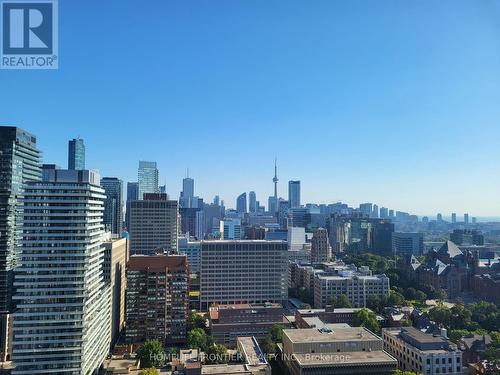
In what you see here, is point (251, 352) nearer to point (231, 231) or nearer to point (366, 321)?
point (366, 321)

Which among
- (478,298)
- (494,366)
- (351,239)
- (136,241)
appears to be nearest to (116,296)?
(136,241)

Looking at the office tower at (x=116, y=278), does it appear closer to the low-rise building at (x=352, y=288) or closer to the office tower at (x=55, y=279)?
the office tower at (x=55, y=279)

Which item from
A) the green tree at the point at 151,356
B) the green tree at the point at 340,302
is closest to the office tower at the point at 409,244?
the green tree at the point at 340,302

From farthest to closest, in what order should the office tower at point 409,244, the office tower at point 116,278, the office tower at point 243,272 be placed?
the office tower at point 409,244, the office tower at point 243,272, the office tower at point 116,278

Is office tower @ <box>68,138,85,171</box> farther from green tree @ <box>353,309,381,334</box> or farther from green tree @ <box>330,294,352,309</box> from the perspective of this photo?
green tree @ <box>353,309,381,334</box>

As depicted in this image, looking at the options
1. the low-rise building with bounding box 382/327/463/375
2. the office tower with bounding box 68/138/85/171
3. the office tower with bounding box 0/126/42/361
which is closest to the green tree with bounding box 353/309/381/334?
the low-rise building with bounding box 382/327/463/375

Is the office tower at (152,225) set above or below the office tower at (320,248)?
above

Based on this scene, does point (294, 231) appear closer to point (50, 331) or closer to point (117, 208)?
point (117, 208)
